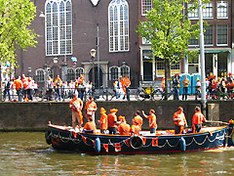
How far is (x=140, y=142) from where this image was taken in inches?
731

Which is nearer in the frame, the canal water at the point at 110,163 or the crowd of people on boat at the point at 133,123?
the canal water at the point at 110,163

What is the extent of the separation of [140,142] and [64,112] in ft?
30.1

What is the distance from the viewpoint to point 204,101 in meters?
24.4

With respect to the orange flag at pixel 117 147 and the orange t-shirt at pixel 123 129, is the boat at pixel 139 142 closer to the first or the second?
the orange flag at pixel 117 147

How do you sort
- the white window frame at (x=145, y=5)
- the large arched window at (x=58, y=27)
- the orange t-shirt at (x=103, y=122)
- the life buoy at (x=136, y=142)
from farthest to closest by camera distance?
the large arched window at (x=58, y=27) → the white window frame at (x=145, y=5) → the orange t-shirt at (x=103, y=122) → the life buoy at (x=136, y=142)

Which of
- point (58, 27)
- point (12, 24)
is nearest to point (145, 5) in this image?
point (58, 27)

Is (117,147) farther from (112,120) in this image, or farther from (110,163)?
(112,120)

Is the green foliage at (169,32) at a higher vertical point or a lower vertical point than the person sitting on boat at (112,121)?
higher

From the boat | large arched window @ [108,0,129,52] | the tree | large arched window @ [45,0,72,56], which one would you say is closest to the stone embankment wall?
the tree

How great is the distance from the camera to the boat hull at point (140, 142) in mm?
18578

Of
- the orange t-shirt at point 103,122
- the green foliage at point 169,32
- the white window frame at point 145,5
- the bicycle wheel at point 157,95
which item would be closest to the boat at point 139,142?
the orange t-shirt at point 103,122

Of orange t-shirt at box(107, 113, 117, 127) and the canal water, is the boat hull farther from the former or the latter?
orange t-shirt at box(107, 113, 117, 127)

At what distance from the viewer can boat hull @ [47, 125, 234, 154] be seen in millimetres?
18578

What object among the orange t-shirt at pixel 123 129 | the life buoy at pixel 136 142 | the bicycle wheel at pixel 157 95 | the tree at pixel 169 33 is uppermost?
the tree at pixel 169 33
